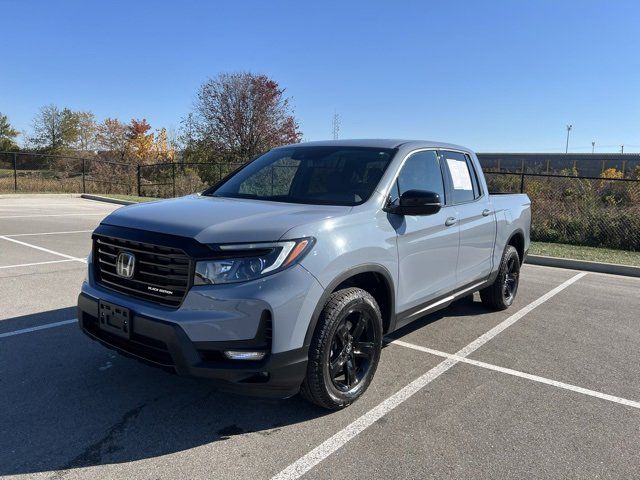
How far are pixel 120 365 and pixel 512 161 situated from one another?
1503 inches

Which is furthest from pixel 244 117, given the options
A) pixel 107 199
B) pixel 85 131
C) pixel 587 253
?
pixel 85 131

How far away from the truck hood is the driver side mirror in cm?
44

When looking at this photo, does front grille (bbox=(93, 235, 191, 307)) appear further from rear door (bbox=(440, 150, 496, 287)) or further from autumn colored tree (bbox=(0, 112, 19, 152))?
autumn colored tree (bbox=(0, 112, 19, 152))

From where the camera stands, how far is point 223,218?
3184mm

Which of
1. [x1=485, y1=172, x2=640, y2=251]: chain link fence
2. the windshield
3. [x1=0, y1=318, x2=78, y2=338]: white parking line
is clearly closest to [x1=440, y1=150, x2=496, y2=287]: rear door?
the windshield

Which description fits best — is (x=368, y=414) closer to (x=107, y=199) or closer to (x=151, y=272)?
(x=151, y=272)

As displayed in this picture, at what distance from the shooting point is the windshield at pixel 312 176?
12.7 ft

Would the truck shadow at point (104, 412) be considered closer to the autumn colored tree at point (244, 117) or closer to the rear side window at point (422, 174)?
the rear side window at point (422, 174)

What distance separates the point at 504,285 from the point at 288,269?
3.88 metres

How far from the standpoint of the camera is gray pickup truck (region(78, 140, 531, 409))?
284cm

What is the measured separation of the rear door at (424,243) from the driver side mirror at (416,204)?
3.8 inches

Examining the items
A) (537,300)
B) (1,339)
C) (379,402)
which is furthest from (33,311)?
(537,300)

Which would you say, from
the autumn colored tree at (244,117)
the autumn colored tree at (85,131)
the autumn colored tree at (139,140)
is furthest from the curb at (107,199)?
the autumn colored tree at (85,131)

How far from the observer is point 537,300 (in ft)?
21.9
